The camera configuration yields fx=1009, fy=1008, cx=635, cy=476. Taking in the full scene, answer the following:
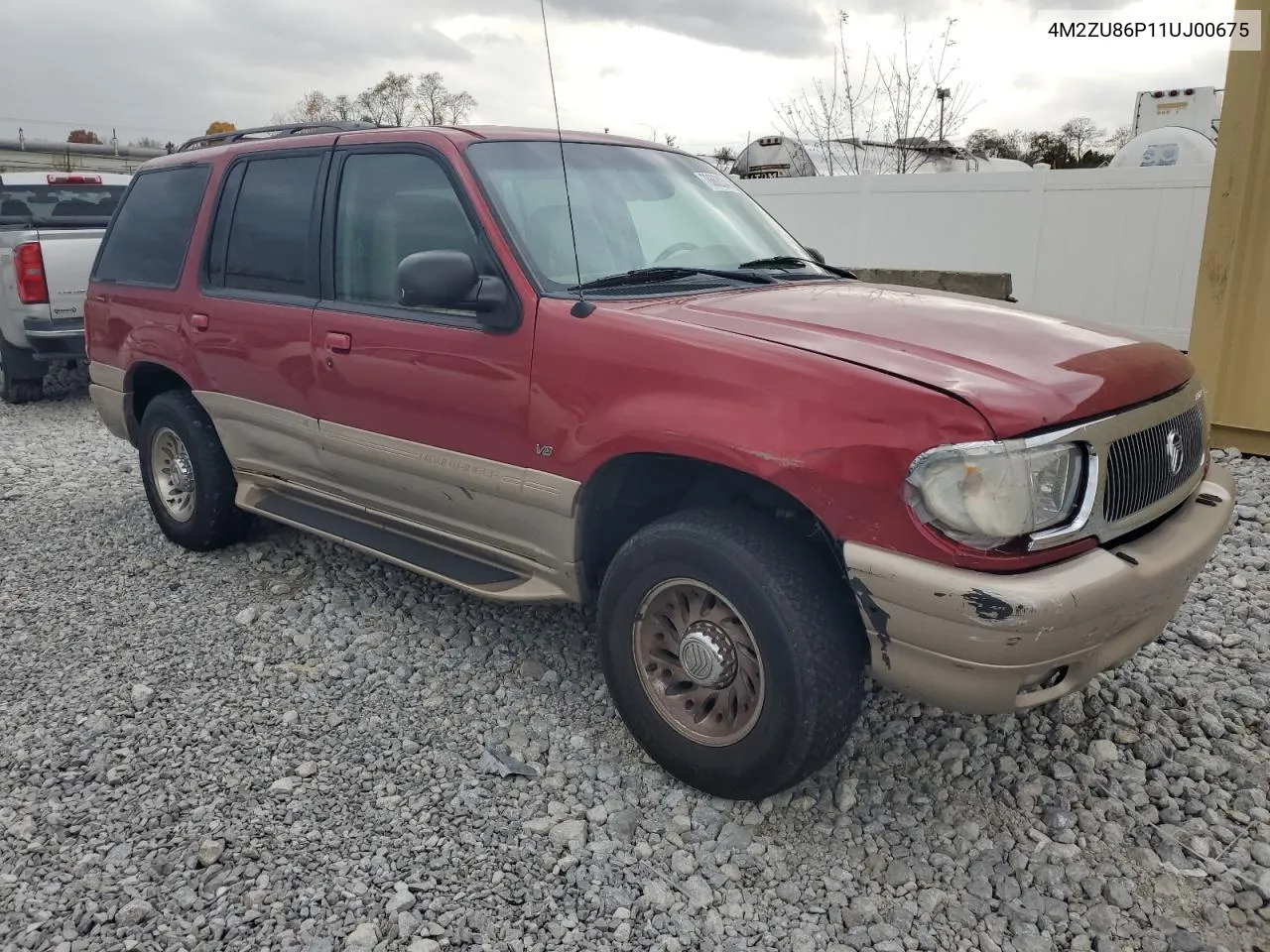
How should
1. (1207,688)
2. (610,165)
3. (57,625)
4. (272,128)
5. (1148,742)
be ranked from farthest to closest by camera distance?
(272,128), (57,625), (610,165), (1207,688), (1148,742)

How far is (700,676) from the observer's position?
A: 2924mm

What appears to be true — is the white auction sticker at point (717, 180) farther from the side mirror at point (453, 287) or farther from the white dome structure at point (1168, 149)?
the white dome structure at point (1168, 149)

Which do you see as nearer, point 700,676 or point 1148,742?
→ point 700,676

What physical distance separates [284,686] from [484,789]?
1.07 m

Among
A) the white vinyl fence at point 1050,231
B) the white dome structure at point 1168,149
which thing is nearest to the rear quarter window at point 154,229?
the white vinyl fence at point 1050,231

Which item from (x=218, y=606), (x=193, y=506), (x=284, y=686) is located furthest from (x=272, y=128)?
(x=284, y=686)

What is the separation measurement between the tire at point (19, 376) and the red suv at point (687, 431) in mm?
5285

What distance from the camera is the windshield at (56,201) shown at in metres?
9.39

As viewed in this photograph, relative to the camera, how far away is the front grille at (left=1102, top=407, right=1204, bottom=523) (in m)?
2.62

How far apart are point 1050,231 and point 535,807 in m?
10.9

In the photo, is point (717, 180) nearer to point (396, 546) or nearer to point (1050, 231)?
point (396, 546)

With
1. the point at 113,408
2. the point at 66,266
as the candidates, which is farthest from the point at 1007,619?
the point at 66,266

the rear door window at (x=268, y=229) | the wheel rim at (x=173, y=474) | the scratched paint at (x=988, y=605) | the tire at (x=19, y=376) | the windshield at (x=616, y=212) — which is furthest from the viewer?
the tire at (x=19, y=376)

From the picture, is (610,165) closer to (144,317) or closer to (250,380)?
(250,380)
